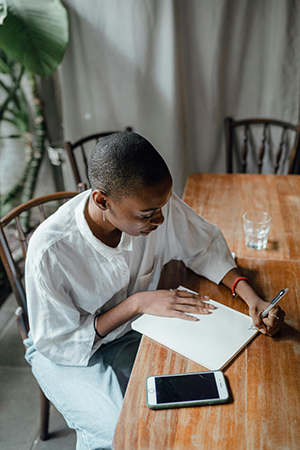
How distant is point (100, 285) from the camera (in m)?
1.05

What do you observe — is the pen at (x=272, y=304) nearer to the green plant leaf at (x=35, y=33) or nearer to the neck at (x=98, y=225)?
the neck at (x=98, y=225)

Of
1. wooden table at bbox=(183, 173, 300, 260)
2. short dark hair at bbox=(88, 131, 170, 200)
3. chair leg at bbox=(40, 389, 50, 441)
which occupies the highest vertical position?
short dark hair at bbox=(88, 131, 170, 200)

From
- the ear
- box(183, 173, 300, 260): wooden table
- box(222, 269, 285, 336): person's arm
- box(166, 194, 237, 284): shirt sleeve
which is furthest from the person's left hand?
the ear

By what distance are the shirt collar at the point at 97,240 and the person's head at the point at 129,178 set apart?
101 mm

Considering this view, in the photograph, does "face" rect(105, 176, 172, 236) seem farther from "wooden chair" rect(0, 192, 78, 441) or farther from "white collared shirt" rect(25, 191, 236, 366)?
"wooden chair" rect(0, 192, 78, 441)

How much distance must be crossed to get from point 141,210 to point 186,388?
40 centimetres

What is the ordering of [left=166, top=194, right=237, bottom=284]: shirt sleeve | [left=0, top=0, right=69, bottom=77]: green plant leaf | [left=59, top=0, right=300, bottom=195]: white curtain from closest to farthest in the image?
[left=166, top=194, right=237, bottom=284]: shirt sleeve < [left=0, top=0, right=69, bottom=77]: green plant leaf < [left=59, top=0, right=300, bottom=195]: white curtain

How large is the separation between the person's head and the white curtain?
1422 millimetres

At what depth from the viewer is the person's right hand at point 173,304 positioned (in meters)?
0.99

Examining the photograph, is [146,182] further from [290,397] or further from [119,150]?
[290,397]

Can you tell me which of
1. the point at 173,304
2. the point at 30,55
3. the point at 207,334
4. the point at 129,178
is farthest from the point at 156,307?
the point at 30,55

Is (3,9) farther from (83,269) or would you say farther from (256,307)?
(256,307)

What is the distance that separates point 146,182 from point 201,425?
1.66ft

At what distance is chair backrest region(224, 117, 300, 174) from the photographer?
2084 mm
